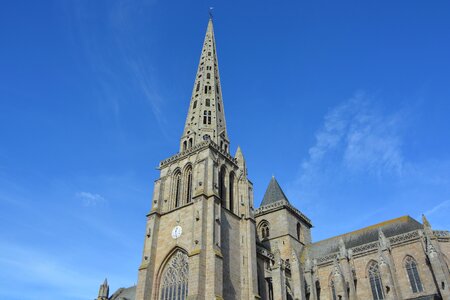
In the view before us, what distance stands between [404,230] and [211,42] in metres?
27.8

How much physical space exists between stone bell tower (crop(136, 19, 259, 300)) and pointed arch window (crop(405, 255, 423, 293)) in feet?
40.5

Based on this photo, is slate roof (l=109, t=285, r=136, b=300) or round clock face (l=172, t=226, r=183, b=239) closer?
round clock face (l=172, t=226, r=183, b=239)

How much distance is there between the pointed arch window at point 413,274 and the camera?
2994 cm

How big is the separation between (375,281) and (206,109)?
21357mm

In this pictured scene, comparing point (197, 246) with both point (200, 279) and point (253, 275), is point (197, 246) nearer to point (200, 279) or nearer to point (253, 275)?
point (200, 279)

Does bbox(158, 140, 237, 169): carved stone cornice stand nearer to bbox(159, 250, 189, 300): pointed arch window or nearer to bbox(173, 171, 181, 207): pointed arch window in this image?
bbox(173, 171, 181, 207): pointed arch window

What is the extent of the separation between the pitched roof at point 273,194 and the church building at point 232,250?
7.09m

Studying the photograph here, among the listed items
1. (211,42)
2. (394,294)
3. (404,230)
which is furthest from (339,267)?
(211,42)

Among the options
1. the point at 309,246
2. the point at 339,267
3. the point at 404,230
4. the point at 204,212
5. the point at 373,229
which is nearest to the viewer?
the point at 204,212

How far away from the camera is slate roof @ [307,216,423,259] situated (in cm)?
3500

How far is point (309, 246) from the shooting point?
4228cm

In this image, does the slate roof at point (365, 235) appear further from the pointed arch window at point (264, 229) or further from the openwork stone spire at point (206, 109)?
the openwork stone spire at point (206, 109)

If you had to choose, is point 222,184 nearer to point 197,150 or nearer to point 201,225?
point 197,150

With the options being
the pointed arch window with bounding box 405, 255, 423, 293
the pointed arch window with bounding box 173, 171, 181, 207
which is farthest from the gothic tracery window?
the pointed arch window with bounding box 405, 255, 423, 293
